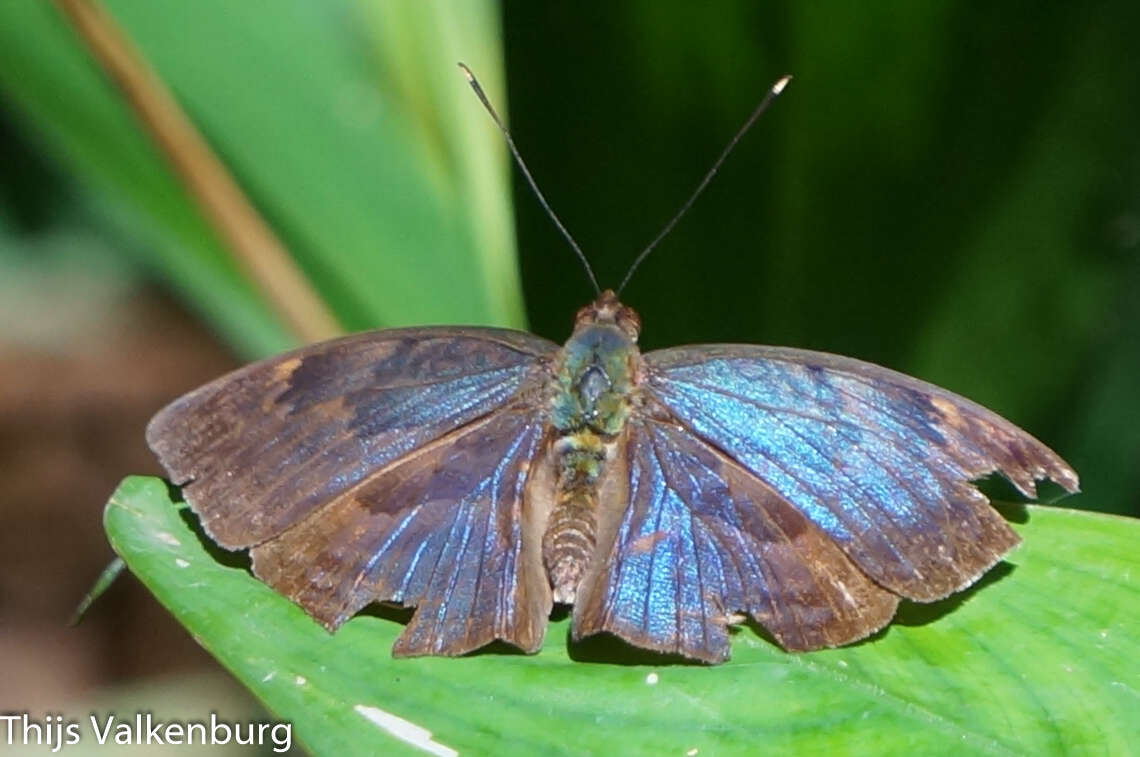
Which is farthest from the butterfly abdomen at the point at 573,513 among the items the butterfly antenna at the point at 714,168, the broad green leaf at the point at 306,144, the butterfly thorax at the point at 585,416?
the broad green leaf at the point at 306,144

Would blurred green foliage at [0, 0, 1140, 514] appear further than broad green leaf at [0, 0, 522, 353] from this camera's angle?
No

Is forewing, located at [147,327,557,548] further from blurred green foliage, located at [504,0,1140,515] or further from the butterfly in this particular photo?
blurred green foliage, located at [504,0,1140,515]

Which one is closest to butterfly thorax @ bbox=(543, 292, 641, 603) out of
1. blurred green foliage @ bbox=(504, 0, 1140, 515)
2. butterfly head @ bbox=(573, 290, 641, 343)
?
butterfly head @ bbox=(573, 290, 641, 343)

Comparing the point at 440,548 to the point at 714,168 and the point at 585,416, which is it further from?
the point at 714,168

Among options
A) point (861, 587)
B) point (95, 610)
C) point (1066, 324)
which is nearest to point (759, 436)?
point (861, 587)

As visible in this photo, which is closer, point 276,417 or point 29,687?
point 276,417

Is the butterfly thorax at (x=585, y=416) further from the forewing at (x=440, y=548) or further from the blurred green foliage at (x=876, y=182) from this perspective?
the blurred green foliage at (x=876, y=182)

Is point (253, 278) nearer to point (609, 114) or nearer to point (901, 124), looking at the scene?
point (609, 114)
